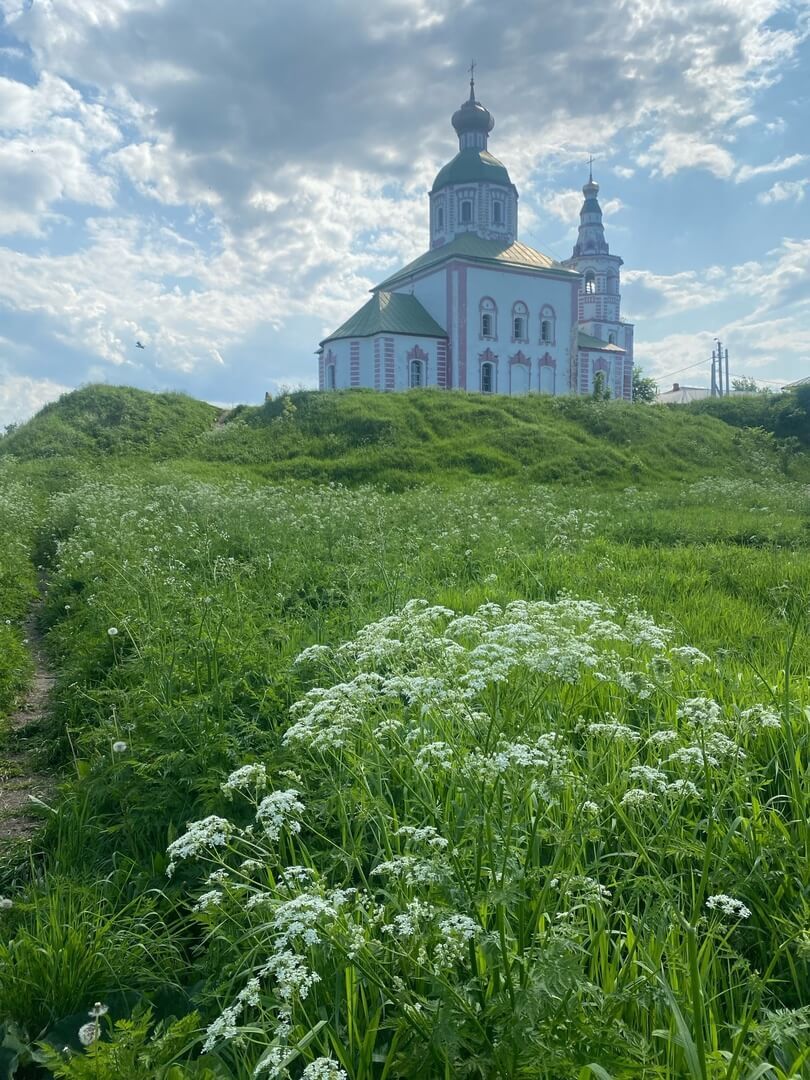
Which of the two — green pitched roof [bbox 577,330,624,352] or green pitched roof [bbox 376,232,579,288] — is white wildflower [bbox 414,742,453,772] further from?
green pitched roof [bbox 577,330,624,352]

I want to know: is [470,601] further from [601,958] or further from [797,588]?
[601,958]

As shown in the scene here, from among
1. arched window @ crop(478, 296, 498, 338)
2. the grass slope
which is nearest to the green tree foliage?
the grass slope

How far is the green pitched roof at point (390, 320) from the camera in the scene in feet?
132

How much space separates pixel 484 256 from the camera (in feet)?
138

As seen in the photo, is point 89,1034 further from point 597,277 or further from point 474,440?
point 597,277

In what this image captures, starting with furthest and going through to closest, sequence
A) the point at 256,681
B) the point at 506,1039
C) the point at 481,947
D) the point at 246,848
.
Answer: the point at 256,681
the point at 246,848
the point at 481,947
the point at 506,1039

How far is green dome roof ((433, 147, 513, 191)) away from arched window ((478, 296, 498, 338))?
28.1ft

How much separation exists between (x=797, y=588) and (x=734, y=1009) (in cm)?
500

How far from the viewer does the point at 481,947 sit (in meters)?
1.72

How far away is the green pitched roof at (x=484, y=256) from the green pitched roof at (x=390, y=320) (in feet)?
8.88

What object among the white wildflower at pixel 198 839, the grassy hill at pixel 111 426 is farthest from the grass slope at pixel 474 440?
the white wildflower at pixel 198 839

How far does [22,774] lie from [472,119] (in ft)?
168

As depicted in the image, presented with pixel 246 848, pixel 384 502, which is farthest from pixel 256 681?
pixel 384 502

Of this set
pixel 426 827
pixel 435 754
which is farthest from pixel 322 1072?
pixel 435 754
